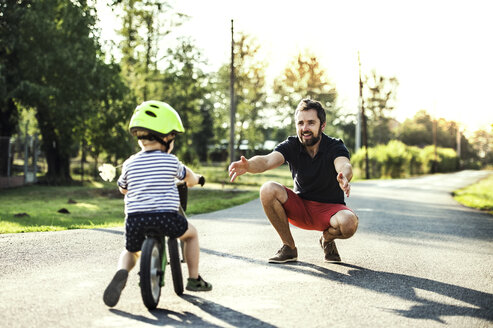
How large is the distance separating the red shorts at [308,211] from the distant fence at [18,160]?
19.9 meters

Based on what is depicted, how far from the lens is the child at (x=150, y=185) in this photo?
3.83m

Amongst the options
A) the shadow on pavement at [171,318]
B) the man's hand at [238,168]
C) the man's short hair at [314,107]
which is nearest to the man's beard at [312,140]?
the man's short hair at [314,107]

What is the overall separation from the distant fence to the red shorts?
19950mm

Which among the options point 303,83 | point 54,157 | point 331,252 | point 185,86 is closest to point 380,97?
point 303,83

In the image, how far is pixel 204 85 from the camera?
4250cm

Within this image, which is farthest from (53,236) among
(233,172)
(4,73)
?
(4,73)

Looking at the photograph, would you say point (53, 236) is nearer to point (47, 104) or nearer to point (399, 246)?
point (399, 246)

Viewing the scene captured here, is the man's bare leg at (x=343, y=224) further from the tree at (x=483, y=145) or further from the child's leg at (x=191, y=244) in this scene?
the tree at (x=483, y=145)

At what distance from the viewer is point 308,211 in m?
5.76

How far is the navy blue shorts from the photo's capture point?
12.5 ft

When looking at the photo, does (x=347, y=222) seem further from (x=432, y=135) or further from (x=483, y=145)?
(x=483, y=145)

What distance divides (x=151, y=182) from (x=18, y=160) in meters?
22.9

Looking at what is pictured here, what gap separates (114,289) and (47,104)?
21329 mm

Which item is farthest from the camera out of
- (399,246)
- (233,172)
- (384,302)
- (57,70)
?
(57,70)
